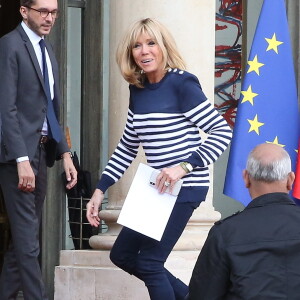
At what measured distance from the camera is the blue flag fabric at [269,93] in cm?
928

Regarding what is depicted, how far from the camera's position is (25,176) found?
275 inches

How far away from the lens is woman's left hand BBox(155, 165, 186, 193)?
6.37 metres

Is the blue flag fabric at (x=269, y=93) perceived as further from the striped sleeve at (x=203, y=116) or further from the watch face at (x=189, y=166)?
the watch face at (x=189, y=166)

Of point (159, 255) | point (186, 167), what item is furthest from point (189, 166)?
point (159, 255)

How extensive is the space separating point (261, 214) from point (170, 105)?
1.93 meters

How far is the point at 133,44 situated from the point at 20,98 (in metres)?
0.83

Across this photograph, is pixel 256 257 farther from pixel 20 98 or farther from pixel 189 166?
pixel 20 98

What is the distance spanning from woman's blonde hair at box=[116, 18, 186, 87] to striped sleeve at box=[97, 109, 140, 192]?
291mm

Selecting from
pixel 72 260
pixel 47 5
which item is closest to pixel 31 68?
pixel 47 5

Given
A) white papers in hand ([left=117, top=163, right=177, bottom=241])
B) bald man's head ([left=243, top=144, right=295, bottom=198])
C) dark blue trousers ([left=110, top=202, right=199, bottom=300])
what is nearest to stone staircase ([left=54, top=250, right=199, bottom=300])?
dark blue trousers ([left=110, top=202, right=199, bottom=300])

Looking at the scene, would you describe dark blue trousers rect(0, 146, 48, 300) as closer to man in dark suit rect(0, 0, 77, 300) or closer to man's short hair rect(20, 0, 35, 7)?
man in dark suit rect(0, 0, 77, 300)

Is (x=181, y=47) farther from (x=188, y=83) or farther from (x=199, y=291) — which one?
(x=199, y=291)

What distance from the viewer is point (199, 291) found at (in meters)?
4.81

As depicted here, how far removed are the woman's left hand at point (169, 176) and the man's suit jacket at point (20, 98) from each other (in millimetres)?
979
